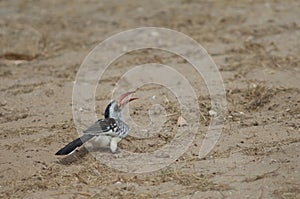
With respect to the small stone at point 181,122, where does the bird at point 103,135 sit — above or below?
above

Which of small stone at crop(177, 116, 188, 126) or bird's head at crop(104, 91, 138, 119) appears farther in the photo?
small stone at crop(177, 116, 188, 126)

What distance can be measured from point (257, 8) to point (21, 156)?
493 cm

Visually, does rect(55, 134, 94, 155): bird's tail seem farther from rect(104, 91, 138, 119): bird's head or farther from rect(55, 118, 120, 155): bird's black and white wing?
rect(104, 91, 138, 119): bird's head

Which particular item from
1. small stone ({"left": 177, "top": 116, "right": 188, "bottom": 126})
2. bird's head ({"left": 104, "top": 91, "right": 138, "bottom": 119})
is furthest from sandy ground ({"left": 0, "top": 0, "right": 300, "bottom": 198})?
bird's head ({"left": 104, "top": 91, "right": 138, "bottom": 119})

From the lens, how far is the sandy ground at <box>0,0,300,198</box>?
4.36m

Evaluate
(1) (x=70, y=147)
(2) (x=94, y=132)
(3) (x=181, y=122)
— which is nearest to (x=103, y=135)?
(2) (x=94, y=132)

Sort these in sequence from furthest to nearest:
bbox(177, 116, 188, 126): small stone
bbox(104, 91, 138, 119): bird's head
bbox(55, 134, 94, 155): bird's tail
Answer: bbox(177, 116, 188, 126): small stone → bbox(104, 91, 138, 119): bird's head → bbox(55, 134, 94, 155): bird's tail

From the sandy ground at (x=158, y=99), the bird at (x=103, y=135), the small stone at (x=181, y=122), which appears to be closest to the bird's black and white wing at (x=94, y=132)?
the bird at (x=103, y=135)

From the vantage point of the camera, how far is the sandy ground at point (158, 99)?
14.3 feet

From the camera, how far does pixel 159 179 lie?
4.42 m

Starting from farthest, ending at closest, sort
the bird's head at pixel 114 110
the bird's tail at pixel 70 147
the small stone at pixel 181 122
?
the small stone at pixel 181 122 → the bird's head at pixel 114 110 → the bird's tail at pixel 70 147

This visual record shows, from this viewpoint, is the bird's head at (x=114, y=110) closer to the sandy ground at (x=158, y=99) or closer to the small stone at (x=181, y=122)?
the sandy ground at (x=158, y=99)

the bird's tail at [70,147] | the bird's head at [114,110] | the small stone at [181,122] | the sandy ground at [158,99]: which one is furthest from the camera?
the small stone at [181,122]

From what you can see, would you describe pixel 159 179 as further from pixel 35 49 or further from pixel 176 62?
pixel 35 49
